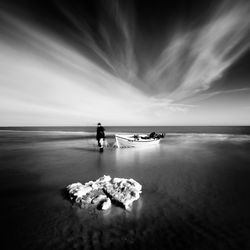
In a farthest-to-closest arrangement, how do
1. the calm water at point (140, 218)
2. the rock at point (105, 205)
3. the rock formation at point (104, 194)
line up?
the rock formation at point (104, 194) < the rock at point (105, 205) < the calm water at point (140, 218)

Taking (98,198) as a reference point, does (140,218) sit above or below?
below

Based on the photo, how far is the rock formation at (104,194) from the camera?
5555 millimetres

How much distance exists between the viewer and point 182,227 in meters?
4.49

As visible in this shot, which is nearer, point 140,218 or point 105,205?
point 140,218

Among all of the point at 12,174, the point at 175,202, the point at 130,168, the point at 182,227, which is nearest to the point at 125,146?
the point at 130,168

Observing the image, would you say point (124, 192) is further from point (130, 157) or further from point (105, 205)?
point (130, 157)

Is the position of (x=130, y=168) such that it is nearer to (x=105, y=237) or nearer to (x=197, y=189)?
(x=197, y=189)

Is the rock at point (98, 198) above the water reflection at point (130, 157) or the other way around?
above

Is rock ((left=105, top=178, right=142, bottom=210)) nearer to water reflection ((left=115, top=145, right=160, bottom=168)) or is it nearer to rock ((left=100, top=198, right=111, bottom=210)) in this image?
rock ((left=100, top=198, right=111, bottom=210))

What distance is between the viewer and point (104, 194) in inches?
244

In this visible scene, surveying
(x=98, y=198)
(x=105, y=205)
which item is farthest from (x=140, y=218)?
(x=98, y=198)

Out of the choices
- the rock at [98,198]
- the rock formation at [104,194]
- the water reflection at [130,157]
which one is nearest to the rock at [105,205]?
the rock formation at [104,194]

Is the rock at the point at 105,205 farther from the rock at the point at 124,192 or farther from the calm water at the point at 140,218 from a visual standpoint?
the rock at the point at 124,192

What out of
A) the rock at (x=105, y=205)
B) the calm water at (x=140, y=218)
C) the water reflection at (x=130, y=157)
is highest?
the rock at (x=105, y=205)
